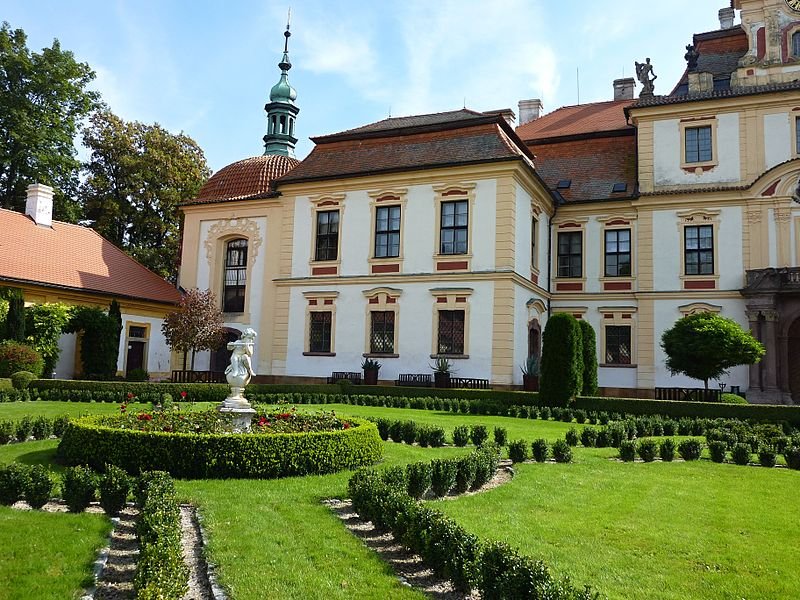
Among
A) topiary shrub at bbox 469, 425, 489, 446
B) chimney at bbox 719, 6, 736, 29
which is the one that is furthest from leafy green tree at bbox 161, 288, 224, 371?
chimney at bbox 719, 6, 736, 29

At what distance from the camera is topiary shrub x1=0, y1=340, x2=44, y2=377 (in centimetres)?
1878

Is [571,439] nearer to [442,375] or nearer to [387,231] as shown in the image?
[442,375]

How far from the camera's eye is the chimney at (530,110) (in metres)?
33.5

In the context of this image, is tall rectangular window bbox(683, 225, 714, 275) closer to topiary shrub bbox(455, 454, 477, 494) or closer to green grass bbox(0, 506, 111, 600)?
topiary shrub bbox(455, 454, 477, 494)

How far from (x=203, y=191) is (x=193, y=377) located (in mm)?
9042

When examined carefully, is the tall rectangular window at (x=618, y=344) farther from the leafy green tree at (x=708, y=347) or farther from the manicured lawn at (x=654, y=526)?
the manicured lawn at (x=654, y=526)

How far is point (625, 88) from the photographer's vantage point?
3198 centimetres

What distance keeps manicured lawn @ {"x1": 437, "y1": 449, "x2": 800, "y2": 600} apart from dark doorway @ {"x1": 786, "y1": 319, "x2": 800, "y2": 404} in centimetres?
1482

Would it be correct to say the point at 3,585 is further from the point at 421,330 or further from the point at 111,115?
the point at 111,115

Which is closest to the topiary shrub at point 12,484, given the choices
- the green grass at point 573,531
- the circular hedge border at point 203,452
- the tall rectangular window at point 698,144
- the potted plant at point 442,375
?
the green grass at point 573,531

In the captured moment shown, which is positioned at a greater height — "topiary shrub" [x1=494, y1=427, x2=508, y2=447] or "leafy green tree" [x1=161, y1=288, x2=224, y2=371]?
"leafy green tree" [x1=161, y1=288, x2=224, y2=371]

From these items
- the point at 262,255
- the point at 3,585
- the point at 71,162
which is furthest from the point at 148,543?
the point at 71,162

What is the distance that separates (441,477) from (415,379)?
47.2 feet

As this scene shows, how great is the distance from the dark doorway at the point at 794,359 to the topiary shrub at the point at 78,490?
22554mm
